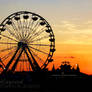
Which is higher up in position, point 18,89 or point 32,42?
point 32,42

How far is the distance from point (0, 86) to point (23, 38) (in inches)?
562

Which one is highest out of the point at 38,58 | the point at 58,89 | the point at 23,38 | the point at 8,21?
the point at 8,21

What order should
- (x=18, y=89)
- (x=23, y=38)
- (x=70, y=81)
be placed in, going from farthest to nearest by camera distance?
(x=23, y=38) < (x=70, y=81) < (x=18, y=89)

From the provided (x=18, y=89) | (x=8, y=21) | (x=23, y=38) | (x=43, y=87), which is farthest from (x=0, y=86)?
(x=8, y=21)

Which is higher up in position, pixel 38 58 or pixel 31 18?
pixel 31 18

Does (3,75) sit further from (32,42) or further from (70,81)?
(70,81)

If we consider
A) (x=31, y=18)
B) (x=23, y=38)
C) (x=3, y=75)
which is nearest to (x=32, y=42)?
(x=23, y=38)

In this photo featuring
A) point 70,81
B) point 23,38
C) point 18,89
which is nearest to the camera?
point 18,89

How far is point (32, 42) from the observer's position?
69750 millimetres

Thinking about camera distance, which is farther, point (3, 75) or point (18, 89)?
point (3, 75)

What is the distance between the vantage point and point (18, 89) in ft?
198

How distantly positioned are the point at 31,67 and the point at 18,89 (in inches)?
439

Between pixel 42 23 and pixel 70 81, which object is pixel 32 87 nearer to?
pixel 70 81

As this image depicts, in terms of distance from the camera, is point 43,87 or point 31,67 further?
point 31,67
